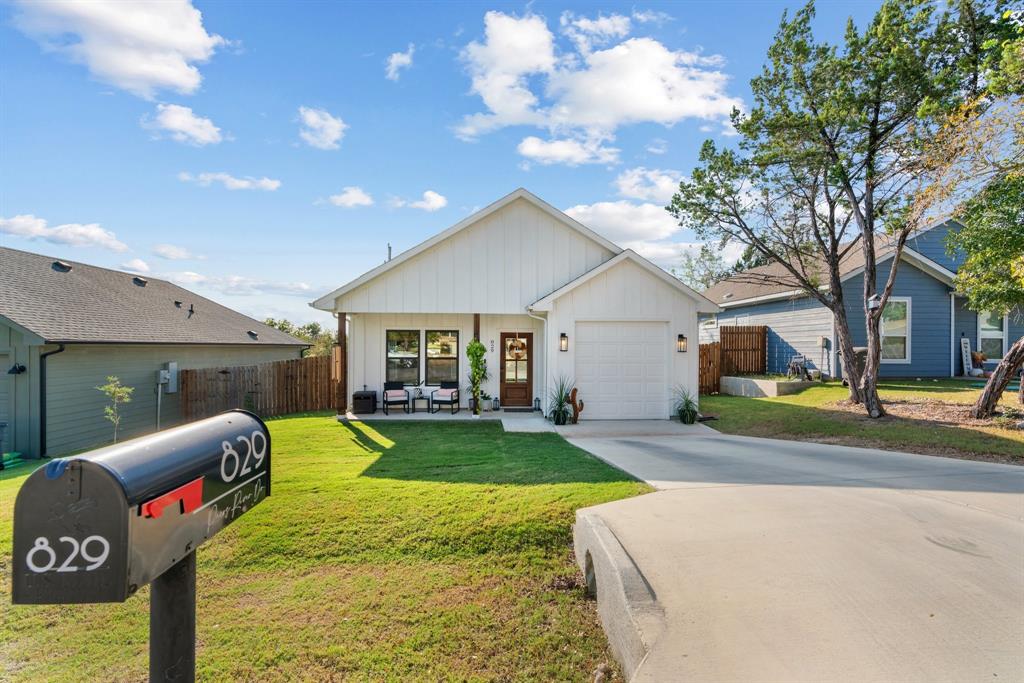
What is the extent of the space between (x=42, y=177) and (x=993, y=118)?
20313mm

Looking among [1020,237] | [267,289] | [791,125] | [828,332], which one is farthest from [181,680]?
[267,289]

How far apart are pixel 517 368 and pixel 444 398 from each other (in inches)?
91.4

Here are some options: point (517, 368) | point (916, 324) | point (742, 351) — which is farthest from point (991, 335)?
point (517, 368)

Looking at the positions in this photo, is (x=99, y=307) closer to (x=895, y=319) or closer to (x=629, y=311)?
(x=629, y=311)

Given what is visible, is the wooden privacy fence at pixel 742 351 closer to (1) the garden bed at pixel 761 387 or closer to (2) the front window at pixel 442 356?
(1) the garden bed at pixel 761 387

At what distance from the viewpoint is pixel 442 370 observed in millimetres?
14500

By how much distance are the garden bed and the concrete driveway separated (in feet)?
29.9

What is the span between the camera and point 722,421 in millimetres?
12188

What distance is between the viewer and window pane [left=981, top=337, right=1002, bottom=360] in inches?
690

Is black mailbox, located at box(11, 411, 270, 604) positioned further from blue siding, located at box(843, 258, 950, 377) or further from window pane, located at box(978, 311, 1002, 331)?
window pane, located at box(978, 311, 1002, 331)

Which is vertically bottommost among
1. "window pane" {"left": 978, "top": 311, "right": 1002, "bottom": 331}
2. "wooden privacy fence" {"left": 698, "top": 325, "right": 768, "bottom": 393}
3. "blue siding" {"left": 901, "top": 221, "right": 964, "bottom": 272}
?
"wooden privacy fence" {"left": 698, "top": 325, "right": 768, "bottom": 393}

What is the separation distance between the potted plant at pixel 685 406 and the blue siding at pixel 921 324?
8680 mm

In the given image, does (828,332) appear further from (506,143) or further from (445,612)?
(445,612)

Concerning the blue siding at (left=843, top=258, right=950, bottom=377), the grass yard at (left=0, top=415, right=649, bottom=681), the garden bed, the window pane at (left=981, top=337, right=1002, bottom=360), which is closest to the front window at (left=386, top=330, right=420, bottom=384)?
the grass yard at (left=0, top=415, right=649, bottom=681)
